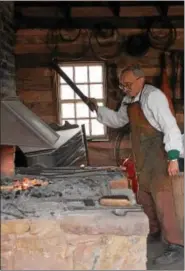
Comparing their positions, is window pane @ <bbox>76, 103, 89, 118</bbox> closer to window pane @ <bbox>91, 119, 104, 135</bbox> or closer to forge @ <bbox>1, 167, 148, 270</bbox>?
window pane @ <bbox>91, 119, 104, 135</bbox>

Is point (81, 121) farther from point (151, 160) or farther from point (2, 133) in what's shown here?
point (2, 133)

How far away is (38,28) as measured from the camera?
22.4 feet

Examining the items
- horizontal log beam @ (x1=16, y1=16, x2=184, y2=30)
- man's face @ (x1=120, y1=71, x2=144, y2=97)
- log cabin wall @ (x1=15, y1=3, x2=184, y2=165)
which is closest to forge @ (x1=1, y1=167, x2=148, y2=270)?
man's face @ (x1=120, y1=71, x2=144, y2=97)

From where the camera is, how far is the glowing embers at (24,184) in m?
3.57

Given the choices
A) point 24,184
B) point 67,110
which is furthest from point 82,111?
point 24,184

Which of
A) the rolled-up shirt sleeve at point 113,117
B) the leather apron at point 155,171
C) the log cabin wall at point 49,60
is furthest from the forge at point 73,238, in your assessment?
the log cabin wall at point 49,60

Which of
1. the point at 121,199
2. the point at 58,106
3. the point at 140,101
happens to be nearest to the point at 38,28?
the point at 58,106

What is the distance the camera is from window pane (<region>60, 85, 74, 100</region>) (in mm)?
7000

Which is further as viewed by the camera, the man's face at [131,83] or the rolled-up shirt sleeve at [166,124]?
the man's face at [131,83]

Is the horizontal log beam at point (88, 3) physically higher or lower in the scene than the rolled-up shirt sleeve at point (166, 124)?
higher

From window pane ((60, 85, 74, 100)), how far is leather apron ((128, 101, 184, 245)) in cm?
255

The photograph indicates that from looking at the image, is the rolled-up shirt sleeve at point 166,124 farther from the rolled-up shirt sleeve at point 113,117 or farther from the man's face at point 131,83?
the rolled-up shirt sleeve at point 113,117

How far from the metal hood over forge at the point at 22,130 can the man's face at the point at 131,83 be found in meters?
1.04

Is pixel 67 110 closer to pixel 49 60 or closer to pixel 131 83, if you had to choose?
pixel 49 60
